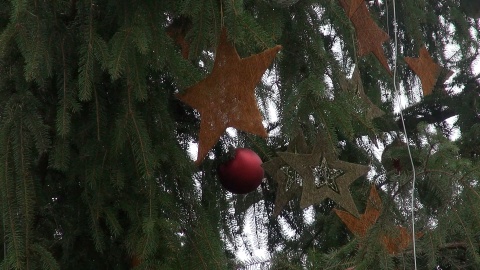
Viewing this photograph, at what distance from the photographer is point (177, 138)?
261cm

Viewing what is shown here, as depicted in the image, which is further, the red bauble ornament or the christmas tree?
the red bauble ornament

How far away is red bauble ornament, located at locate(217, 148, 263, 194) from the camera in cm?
253

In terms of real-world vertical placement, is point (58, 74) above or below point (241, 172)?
above

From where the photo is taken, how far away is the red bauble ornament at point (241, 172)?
253 centimetres

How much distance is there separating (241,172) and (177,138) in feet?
0.71

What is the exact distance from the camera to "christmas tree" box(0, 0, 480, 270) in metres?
2.22

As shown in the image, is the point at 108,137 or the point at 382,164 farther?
the point at 382,164

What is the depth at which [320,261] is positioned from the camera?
2578 mm

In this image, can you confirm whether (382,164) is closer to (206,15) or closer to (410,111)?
(410,111)

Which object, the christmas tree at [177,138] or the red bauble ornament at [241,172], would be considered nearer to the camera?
the christmas tree at [177,138]

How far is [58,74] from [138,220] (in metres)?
0.42

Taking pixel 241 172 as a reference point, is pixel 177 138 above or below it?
above

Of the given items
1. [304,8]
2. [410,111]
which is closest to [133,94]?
[304,8]

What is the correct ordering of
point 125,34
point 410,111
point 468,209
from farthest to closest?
point 410,111 → point 468,209 → point 125,34
